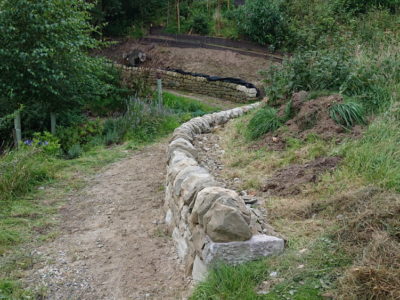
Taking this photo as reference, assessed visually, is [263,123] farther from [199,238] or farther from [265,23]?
[265,23]

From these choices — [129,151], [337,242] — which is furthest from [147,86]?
[337,242]

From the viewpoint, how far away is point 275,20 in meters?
15.7

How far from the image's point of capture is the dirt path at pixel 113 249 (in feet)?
12.5

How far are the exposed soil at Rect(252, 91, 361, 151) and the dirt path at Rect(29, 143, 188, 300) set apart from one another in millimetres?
1682

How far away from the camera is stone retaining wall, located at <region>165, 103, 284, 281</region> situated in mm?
3324

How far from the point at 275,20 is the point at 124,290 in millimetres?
13656

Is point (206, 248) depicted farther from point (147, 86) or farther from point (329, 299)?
point (147, 86)

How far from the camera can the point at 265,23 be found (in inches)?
618

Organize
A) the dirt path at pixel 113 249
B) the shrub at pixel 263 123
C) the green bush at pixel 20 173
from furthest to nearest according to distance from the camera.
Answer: the shrub at pixel 263 123, the green bush at pixel 20 173, the dirt path at pixel 113 249

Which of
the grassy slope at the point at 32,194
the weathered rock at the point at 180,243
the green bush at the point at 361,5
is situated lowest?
the grassy slope at the point at 32,194

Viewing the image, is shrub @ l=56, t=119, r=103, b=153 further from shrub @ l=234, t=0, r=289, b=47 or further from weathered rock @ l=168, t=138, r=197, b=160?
shrub @ l=234, t=0, r=289, b=47

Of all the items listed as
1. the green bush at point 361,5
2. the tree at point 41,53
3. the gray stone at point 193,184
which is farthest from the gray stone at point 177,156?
the green bush at point 361,5

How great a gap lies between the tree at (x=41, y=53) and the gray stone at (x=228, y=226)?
618 cm

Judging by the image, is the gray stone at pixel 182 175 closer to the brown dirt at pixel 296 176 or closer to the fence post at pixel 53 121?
the brown dirt at pixel 296 176
